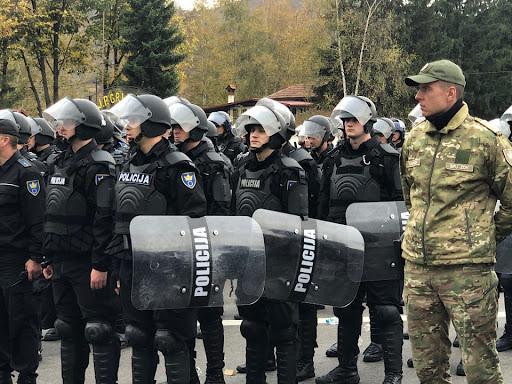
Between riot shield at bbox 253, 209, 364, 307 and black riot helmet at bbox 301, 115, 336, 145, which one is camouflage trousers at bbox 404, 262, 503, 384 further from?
black riot helmet at bbox 301, 115, 336, 145

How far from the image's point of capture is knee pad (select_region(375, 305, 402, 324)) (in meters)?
5.65

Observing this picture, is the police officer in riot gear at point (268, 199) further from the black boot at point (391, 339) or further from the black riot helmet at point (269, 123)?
the black boot at point (391, 339)

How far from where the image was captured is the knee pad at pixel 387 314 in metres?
5.65

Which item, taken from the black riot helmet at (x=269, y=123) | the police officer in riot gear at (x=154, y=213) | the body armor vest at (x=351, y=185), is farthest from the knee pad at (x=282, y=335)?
the black riot helmet at (x=269, y=123)

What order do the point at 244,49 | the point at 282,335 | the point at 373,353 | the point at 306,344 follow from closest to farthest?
the point at 282,335
the point at 306,344
the point at 373,353
the point at 244,49

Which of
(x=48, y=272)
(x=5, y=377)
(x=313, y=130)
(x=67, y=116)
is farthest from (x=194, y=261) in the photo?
(x=313, y=130)

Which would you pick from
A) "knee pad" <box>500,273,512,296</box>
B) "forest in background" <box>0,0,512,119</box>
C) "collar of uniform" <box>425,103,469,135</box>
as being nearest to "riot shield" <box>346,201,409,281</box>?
"collar of uniform" <box>425,103,469,135</box>

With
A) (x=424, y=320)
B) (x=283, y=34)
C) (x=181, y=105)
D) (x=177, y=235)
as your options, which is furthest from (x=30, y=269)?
(x=283, y=34)

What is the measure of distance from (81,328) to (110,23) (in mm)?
37006

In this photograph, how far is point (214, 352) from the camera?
19.5 ft

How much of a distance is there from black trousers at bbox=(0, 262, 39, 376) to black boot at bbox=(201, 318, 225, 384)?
1.24 meters

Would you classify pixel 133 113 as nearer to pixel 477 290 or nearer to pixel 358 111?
pixel 358 111

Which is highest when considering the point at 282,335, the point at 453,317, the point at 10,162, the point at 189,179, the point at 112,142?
the point at 112,142

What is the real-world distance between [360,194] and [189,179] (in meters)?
1.51
